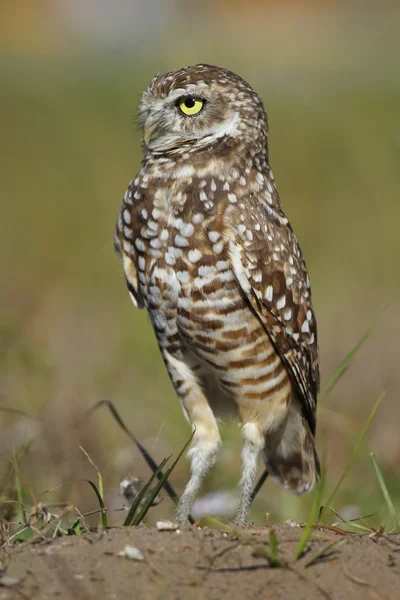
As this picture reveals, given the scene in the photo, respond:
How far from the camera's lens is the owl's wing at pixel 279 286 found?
10.9 feet

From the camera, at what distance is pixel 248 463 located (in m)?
3.60

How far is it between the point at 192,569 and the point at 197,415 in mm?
1241

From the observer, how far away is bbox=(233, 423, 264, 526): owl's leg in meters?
3.45

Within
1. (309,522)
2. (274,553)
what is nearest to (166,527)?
(274,553)

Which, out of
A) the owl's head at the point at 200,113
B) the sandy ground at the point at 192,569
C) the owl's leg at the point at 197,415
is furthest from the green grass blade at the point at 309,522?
the owl's head at the point at 200,113

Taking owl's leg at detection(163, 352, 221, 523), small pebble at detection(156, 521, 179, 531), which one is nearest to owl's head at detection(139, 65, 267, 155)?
owl's leg at detection(163, 352, 221, 523)

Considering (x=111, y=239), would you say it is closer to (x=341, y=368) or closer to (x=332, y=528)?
(x=341, y=368)

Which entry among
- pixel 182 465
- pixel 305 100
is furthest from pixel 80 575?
pixel 305 100

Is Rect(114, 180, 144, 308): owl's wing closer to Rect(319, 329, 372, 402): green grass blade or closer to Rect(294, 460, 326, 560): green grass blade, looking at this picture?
Rect(319, 329, 372, 402): green grass blade

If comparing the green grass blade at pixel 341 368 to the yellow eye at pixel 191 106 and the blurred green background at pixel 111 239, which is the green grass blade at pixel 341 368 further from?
the yellow eye at pixel 191 106

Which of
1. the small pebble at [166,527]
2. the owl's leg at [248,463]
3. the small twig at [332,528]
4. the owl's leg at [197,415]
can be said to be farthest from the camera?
the owl's leg at [197,415]

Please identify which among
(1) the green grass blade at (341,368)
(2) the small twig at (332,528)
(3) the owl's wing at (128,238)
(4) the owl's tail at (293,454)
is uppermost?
(3) the owl's wing at (128,238)

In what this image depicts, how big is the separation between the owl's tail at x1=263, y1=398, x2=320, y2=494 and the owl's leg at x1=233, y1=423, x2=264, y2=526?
0.96ft

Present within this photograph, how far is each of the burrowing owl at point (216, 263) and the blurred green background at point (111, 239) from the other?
1.25 feet
